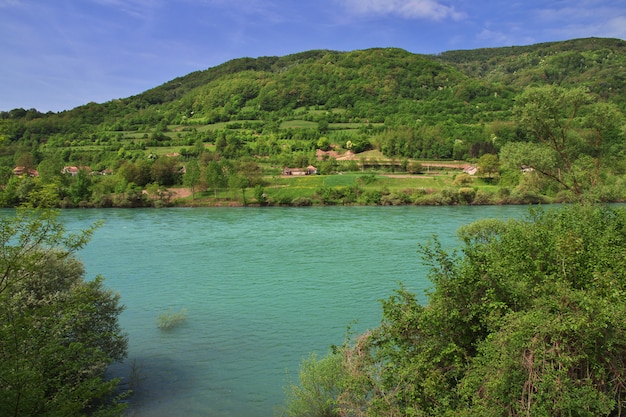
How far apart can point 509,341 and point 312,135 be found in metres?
130

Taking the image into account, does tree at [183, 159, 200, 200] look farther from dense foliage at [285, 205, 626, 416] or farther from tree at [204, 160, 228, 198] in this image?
dense foliage at [285, 205, 626, 416]

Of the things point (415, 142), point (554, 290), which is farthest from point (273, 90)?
point (554, 290)

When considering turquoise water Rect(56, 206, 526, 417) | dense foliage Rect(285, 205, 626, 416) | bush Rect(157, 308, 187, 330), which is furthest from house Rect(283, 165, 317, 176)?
dense foliage Rect(285, 205, 626, 416)

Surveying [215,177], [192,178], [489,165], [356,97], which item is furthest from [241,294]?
[356,97]

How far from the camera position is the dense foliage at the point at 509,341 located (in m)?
6.04

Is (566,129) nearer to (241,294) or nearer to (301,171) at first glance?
(241,294)

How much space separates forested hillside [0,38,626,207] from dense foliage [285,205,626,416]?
6.88 m

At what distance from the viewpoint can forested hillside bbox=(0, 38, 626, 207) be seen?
59.6 m

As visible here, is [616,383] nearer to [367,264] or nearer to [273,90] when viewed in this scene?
[367,264]

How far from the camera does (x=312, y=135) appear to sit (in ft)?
440

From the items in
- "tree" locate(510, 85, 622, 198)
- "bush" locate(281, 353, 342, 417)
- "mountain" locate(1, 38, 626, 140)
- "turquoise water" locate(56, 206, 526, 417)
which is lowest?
"turquoise water" locate(56, 206, 526, 417)

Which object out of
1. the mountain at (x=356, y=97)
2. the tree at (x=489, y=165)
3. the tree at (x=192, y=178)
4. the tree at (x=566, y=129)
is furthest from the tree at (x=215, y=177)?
the mountain at (x=356, y=97)

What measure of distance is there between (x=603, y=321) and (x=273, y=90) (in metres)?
188

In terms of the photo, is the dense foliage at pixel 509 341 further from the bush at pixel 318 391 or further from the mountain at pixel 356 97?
the mountain at pixel 356 97
